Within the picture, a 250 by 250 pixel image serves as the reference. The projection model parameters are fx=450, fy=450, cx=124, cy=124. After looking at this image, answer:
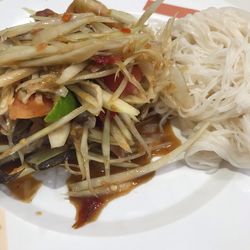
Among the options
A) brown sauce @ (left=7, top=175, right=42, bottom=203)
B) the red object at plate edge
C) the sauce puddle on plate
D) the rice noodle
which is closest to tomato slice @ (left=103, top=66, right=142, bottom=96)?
the rice noodle

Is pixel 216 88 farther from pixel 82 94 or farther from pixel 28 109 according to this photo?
pixel 28 109

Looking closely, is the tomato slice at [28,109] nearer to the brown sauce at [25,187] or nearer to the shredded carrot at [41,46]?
the shredded carrot at [41,46]

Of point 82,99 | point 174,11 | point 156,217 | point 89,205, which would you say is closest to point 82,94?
point 82,99

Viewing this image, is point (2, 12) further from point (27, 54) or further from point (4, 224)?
point (4, 224)

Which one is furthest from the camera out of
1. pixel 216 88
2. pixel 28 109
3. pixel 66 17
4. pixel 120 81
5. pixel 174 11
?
pixel 174 11

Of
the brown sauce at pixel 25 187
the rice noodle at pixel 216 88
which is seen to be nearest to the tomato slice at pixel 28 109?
the brown sauce at pixel 25 187

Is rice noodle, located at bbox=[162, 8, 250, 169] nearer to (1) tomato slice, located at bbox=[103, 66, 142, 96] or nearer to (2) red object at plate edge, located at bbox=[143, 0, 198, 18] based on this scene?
(1) tomato slice, located at bbox=[103, 66, 142, 96]
